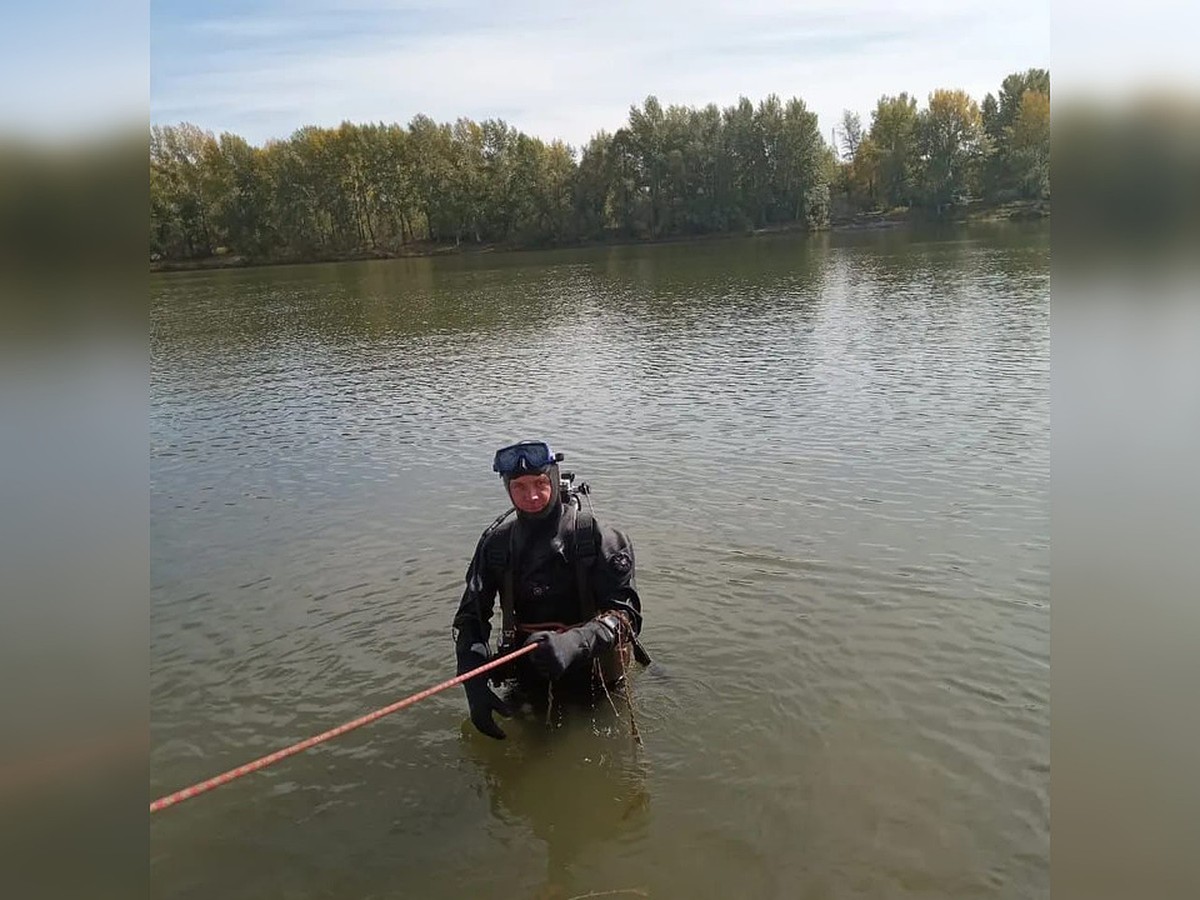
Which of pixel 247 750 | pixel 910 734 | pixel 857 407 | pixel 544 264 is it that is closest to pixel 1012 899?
pixel 910 734

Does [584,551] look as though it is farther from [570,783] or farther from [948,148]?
[948,148]

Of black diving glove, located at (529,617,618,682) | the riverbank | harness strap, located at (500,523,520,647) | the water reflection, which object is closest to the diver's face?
harness strap, located at (500,523,520,647)

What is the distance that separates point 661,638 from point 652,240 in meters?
89.6

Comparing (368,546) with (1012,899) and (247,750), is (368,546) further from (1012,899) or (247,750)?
(1012,899)

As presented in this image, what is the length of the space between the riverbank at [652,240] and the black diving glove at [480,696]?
77.0m

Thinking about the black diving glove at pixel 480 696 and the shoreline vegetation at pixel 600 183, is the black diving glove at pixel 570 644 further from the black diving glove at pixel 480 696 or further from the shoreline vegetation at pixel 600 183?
the shoreline vegetation at pixel 600 183

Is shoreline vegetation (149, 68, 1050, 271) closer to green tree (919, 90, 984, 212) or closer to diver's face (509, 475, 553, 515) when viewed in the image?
green tree (919, 90, 984, 212)

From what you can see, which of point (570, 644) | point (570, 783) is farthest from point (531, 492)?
point (570, 783)

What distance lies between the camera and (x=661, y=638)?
9.01 meters

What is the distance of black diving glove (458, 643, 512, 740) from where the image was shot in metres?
6.54

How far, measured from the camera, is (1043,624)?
8586mm

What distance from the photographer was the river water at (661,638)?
19.7 feet

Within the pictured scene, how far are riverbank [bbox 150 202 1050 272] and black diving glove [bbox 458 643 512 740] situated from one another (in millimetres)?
76990

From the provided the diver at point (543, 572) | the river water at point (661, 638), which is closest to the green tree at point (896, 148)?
the river water at point (661, 638)
